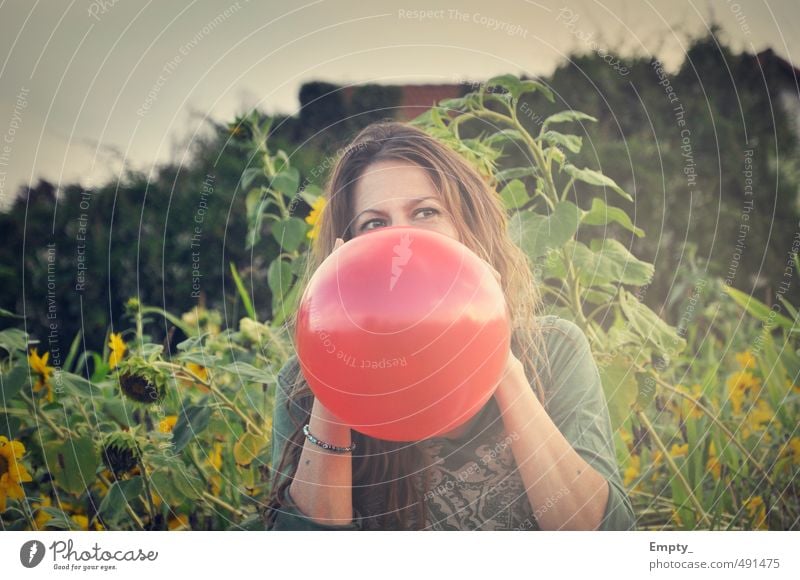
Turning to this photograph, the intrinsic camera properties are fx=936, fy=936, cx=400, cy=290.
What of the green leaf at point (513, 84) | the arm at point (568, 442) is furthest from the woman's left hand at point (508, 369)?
the green leaf at point (513, 84)

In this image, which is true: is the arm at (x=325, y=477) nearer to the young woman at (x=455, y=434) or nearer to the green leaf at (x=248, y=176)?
the young woman at (x=455, y=434)

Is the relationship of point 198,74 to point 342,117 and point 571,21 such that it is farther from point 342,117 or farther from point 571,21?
point 571,21

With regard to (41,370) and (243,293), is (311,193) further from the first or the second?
(41,370)

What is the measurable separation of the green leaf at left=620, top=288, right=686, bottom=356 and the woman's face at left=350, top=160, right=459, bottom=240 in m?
0.64

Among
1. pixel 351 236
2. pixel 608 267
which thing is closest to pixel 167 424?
pixel 351 236

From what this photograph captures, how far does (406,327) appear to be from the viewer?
228cm

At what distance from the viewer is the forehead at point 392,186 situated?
258cm

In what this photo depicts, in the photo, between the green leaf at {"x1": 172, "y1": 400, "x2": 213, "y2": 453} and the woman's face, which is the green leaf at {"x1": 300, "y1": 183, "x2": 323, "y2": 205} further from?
the green leaf at {"x1": 172, "y1": 400, "x2": 213, "y2": 453}

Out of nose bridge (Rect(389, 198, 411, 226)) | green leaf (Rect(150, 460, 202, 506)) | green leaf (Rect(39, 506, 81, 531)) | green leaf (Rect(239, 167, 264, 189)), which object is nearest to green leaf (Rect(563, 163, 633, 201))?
nose bridge (Rect(389, 198, 411, 226))

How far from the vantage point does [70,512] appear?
272cm

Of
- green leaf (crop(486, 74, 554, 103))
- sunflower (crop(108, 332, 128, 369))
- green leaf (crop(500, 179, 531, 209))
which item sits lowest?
sunflower (crop(108, 332, 128, 369))

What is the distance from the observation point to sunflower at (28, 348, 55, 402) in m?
2.72

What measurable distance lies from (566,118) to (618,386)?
819mm
